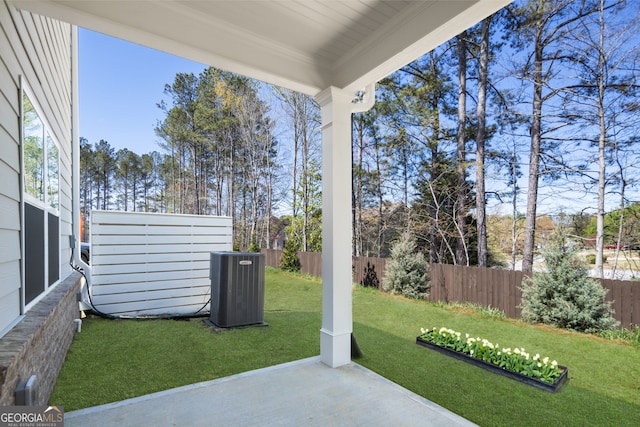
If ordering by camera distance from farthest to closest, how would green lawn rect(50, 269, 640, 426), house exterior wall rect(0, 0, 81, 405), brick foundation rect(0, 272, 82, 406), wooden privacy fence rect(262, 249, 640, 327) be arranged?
wooden privacy fence rect(262, 249, 640, 327), green lawn rect(50, 269, 640, 426), house exterior wall rect(0, 0, 81, 405), brick foundation rect(0, 272, 82, 406)

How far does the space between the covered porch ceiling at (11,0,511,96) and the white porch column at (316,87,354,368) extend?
0.31 meters

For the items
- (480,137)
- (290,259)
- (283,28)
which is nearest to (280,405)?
(283,28)

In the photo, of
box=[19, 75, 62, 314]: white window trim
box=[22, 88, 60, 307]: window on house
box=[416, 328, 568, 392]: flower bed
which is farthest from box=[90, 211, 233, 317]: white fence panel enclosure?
box=[416, 328, 568, 392]: flower bed

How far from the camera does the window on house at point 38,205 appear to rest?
2033 millimetres

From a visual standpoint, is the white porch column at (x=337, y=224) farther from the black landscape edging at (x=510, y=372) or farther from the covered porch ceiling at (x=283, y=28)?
the black landscape edging at (x=510, y=372)

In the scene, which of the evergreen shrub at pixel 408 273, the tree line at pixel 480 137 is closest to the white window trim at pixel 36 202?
the evergreen shrub at pixel 408 273

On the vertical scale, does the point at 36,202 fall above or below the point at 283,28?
below

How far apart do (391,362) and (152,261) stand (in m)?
3.42

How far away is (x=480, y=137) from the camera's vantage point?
779cm

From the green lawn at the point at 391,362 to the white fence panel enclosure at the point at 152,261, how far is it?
37cm

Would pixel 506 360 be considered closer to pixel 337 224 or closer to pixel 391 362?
pixel 391 362

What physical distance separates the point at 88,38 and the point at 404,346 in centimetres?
1897

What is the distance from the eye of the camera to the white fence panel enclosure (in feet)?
14.0

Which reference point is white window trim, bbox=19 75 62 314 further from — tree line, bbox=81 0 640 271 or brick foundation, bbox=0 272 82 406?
tree line, bbox=81 0 640 271
